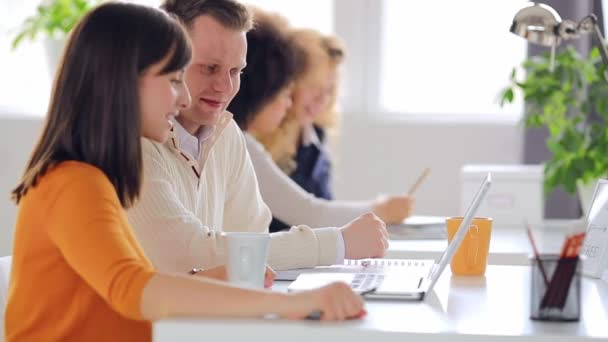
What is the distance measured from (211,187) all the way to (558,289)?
976 mm

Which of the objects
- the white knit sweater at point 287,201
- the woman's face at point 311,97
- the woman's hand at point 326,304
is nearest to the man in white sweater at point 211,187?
the woman's hand at point 326,304

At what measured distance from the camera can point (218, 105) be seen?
2086 millimetres

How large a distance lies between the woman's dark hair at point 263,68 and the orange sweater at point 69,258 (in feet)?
5.57

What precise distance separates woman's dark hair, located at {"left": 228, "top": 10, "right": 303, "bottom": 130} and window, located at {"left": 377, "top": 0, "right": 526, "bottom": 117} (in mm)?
1563

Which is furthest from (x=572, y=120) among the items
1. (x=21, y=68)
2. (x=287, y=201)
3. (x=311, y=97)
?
(x=21, y=68)

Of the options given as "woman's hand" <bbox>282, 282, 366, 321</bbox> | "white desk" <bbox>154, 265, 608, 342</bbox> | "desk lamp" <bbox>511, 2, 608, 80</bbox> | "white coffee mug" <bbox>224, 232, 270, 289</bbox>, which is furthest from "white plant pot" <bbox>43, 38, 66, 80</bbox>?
"woman's hand" <bbox>282, 282, 366, 321</bbox>

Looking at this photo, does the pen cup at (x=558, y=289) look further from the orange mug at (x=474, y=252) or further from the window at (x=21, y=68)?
the window at (x=21, y=68)

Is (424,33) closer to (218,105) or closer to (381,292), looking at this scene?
(218,105)

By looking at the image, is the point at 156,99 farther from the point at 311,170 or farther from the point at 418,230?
the point at 311,170

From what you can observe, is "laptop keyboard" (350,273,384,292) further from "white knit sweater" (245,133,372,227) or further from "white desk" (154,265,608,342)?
"white knit sweater" (245,133,372,227)

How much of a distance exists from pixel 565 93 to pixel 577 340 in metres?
2.42

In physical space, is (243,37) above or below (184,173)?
above

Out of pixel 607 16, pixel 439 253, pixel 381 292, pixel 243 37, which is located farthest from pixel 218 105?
pixel 607 16

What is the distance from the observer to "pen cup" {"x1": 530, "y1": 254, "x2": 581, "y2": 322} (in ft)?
4.31
